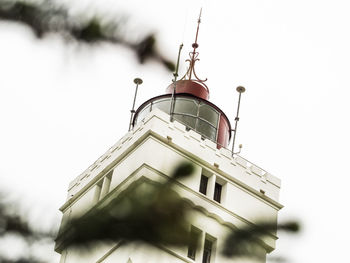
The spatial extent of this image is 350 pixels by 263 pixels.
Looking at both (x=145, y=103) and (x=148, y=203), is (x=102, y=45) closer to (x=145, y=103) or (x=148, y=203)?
(x=148, y=203)

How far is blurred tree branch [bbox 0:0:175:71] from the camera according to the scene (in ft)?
5.48

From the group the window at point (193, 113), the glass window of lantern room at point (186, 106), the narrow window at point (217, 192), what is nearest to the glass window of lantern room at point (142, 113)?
the window at point (193, 113)

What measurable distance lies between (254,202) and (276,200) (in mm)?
563

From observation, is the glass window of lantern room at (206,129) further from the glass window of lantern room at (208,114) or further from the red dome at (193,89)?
the red dome at (193,89)

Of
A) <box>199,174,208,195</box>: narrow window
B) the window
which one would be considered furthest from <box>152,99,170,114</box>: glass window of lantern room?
<box>199,174,208,195</box>: narrow window

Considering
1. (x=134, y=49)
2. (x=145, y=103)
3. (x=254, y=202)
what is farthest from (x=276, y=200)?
(x=134, y=49)

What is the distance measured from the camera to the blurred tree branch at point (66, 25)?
1669 millimetres

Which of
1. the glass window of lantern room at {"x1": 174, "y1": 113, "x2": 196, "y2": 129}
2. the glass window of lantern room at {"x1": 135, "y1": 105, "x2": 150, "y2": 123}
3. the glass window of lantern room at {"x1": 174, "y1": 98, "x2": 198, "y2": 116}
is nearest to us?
the glass window of lantern room at {"x1": 174, "y1": 113, "x2": 196, "y2": 129}

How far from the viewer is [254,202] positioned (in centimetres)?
2338

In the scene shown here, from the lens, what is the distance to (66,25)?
5.62ft

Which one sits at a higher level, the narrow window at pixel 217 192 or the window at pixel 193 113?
the window at pixel 193 113

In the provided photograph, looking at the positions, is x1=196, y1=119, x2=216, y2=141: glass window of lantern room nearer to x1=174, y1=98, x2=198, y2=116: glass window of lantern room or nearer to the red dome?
x1=174, y1=98, x2=198, y2=116: glass window of lantern room

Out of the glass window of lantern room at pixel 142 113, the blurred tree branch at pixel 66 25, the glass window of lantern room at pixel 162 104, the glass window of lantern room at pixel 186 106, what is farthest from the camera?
the glass window of lantern room at pixel 142 113

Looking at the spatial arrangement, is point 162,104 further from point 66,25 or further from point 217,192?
point 66,25
